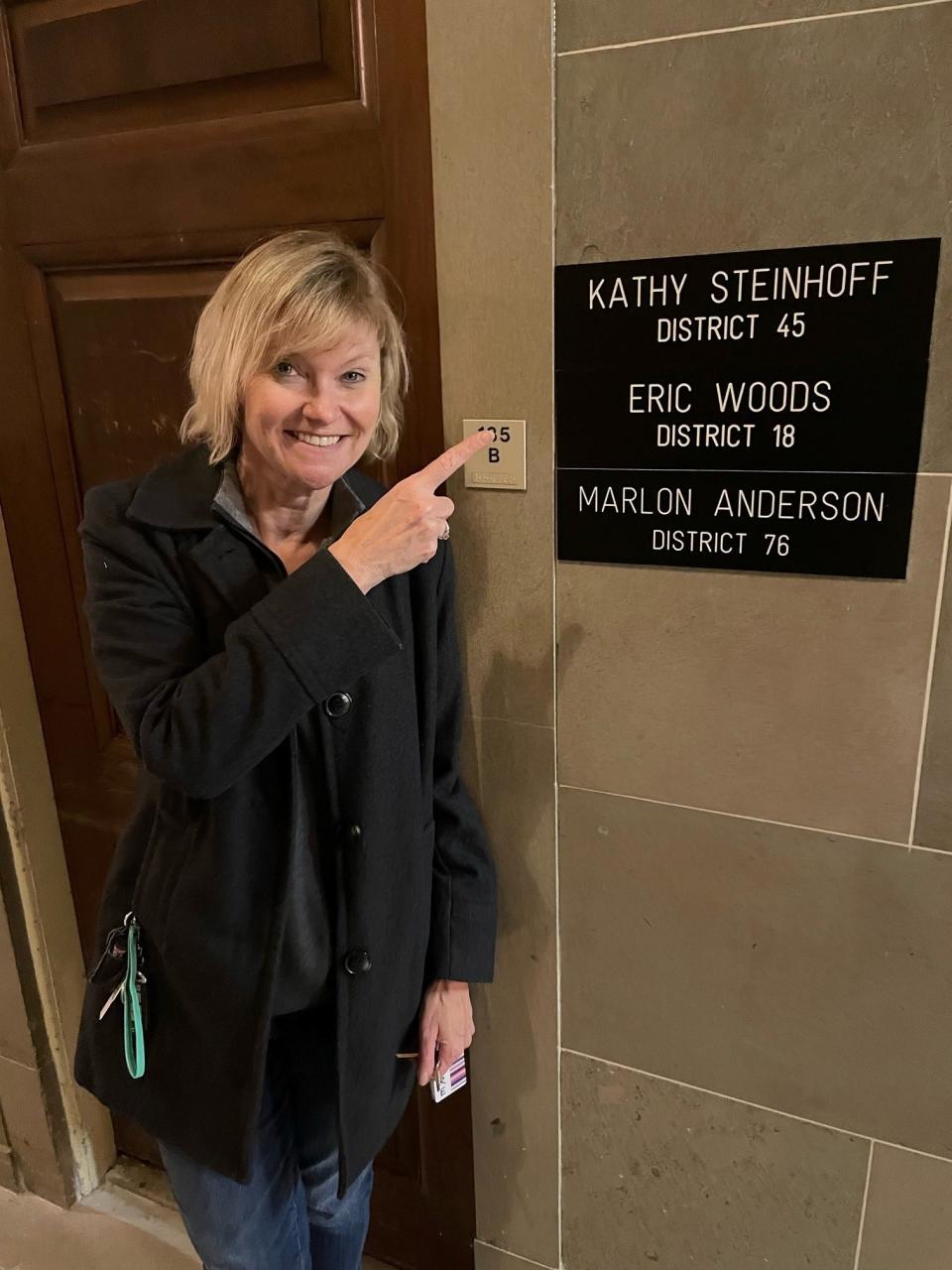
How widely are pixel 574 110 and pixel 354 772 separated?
698 millimetres

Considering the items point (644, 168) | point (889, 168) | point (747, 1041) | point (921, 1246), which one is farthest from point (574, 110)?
point (921, 1246)

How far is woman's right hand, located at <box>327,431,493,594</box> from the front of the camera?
877 millimetres

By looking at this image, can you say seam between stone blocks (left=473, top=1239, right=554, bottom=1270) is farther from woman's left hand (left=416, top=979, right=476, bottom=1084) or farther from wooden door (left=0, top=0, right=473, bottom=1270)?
woman's left hand (left=416, top=979, right=476, bottom=1084)


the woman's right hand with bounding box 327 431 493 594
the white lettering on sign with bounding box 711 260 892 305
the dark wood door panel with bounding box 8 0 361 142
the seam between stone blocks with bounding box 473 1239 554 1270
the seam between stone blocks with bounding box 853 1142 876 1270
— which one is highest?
the dark wood door panel with bounding box 8 0 361 142

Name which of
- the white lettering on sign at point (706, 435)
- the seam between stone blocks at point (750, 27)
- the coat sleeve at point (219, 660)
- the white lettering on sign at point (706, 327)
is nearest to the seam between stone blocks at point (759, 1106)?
the coat sleeve at point (219, 660)

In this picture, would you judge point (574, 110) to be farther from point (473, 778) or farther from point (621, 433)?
point (473, 778)

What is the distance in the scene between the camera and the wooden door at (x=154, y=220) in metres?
1.04

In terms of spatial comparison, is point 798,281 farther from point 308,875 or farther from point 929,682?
point 308,875

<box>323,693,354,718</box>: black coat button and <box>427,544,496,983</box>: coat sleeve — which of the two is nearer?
<box>323,693,354,718</box>: black coat button

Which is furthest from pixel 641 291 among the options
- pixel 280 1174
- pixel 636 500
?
pixel 280 1174

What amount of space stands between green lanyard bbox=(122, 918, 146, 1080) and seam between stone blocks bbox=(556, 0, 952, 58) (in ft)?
3.33

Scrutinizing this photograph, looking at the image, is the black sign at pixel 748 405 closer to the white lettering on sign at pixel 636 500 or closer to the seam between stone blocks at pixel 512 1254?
the white lettering on sign at pixel 636 500

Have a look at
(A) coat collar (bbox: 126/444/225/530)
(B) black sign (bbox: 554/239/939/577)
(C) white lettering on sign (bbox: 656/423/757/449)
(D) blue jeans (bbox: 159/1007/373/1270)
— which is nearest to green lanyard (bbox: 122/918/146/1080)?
(D) blue jeans (bbox: 159/1007/373/1270)

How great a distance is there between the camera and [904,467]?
89 centimetres
